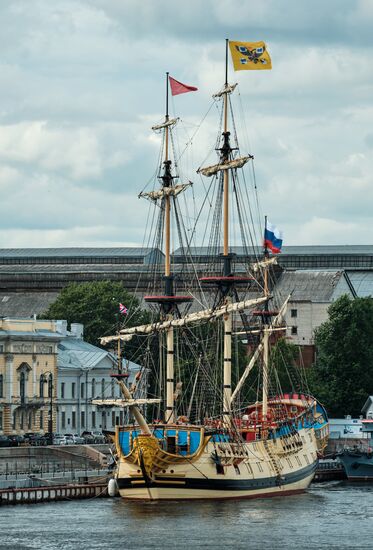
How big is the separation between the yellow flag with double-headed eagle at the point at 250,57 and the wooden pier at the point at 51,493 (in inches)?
1193

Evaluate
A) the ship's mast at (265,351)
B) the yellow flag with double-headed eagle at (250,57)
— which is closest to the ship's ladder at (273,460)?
the ship's mast at (265,351)

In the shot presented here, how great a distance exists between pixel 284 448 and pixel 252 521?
26041 mm

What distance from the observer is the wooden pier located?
5689 inches

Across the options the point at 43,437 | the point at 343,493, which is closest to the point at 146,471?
the point at 343,493

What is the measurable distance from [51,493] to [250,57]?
32802mm

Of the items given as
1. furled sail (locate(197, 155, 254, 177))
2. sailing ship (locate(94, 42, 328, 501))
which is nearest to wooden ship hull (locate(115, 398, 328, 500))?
sailing ship (locate(94, 42, 328, 501))

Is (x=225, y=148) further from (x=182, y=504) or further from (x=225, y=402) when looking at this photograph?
(x=182, y=504)

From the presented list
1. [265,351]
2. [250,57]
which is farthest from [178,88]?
[265,351]

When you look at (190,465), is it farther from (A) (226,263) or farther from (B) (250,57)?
(B) (250,57)

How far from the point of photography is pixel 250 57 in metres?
155

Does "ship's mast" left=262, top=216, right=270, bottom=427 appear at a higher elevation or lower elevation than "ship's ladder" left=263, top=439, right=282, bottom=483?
higher

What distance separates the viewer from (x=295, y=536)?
127562 mm

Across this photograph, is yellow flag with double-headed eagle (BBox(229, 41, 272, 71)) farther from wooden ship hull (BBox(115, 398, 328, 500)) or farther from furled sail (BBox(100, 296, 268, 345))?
wooden ship hull (BBox(115, 398, 328, 500))

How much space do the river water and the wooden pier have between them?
1.21 meters
